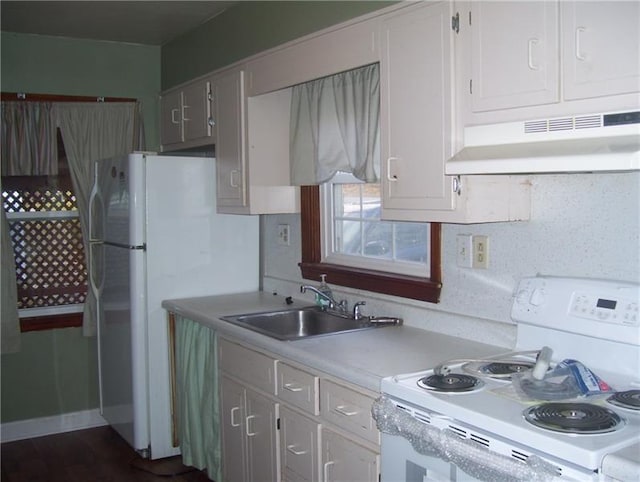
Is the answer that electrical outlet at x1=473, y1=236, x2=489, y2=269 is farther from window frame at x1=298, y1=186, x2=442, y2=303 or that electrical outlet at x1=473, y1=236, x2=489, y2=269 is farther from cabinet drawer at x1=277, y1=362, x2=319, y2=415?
cabinet drawer at x1=277, y1=362, x2=319, y2=415

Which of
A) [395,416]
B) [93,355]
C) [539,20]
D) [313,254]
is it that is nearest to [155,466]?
[93,355]

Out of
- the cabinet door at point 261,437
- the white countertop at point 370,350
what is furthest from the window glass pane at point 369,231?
the cabinet door at point 261,437

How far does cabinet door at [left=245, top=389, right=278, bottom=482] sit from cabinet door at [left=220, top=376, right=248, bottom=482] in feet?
0.21

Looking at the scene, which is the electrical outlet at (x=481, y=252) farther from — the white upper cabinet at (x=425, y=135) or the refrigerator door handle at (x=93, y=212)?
the refrigerator door handle at (x=93, y=212)

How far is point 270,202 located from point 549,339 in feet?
5.52

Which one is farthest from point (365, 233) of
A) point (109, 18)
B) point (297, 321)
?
point (109, 18)

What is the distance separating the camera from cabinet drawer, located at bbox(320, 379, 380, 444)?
217cm

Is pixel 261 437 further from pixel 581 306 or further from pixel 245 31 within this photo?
pixel 245 31

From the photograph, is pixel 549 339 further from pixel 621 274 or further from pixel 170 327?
pixel 170 327

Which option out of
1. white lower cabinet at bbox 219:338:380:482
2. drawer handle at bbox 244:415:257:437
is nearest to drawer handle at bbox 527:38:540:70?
white lower cabinet at bbox 219:338:380:482

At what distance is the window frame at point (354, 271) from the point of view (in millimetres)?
2703

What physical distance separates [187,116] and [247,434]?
6.41ft

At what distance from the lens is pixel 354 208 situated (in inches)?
134

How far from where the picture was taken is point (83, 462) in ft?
12.5
